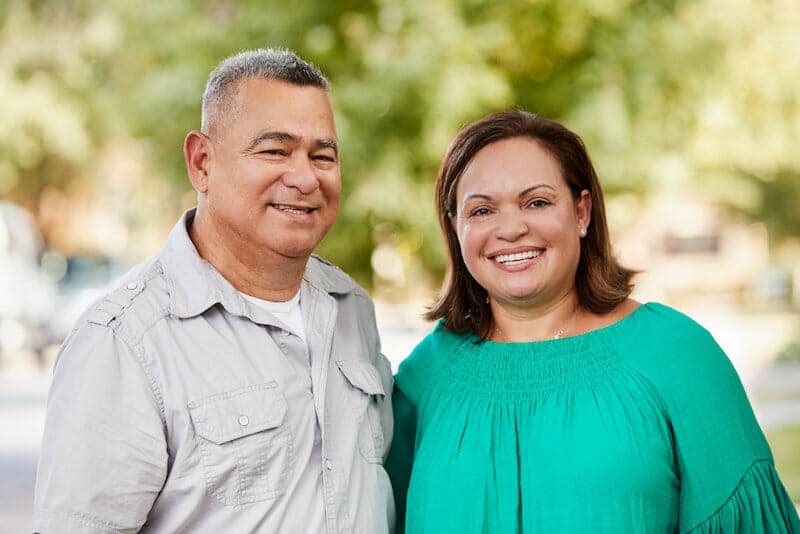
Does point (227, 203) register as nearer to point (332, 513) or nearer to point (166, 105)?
point (332, 513)

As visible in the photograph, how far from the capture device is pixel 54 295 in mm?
18359

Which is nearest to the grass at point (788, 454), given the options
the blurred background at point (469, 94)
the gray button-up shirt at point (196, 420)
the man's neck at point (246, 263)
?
the blurred background at point (469, 94)

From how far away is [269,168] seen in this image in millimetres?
2221

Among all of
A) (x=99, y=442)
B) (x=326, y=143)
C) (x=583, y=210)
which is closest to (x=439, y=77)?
(x=583, y=210)

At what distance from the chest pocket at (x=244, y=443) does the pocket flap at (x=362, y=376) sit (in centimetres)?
28

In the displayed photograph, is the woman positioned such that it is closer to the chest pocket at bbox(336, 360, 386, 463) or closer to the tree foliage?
the chest pocket at bbox(336, 360, 386, 463)

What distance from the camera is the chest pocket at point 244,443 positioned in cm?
208

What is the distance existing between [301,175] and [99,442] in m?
0.76

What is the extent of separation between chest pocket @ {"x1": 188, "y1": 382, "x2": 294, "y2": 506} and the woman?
489mm

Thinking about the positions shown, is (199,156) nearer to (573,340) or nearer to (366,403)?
(366,403)

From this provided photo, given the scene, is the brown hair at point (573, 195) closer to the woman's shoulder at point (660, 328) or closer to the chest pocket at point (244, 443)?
the woman's shoulder at point (660, 328)

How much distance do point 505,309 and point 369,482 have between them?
0.66 m

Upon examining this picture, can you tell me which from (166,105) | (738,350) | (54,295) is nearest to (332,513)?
(166,105)

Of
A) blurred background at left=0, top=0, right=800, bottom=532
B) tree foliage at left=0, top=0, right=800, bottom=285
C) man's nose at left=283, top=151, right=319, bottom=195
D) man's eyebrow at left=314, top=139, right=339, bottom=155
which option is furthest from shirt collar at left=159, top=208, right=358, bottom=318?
tree foliage at left=0, top=0, right=800, bottom=285
